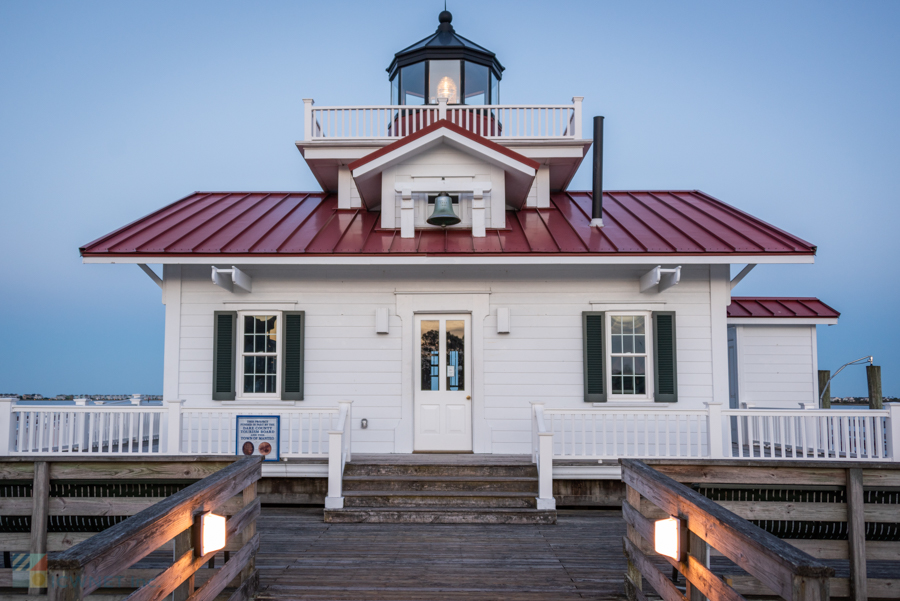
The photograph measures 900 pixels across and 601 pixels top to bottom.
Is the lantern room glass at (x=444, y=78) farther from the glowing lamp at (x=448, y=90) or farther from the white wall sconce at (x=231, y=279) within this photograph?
the white wall sconce at (x=231, y=279)

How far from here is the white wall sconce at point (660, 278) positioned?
29.8 feet

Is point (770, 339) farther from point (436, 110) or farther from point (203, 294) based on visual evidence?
point (203, 294)

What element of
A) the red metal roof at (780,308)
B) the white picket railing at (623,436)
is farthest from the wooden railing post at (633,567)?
the red metal roof at (780,308)

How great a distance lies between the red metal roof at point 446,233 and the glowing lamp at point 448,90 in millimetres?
3033

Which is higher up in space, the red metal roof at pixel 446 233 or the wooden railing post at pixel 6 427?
the red metal roof at pixel 446 233

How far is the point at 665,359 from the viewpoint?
9656mm

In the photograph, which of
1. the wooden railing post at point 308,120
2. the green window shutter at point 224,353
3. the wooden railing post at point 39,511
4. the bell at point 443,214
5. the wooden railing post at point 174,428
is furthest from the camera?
the wooden railing post at point 308,120

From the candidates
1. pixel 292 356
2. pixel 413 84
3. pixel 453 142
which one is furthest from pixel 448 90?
pixel 292 356

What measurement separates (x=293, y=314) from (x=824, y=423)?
303 inches

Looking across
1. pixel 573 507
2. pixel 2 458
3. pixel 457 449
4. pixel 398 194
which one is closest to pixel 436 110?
pixel 398 194

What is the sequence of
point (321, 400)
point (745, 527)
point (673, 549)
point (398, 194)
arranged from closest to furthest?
point (745, 527) < point (673, 549) < point (321, 400) < point (398, 194)

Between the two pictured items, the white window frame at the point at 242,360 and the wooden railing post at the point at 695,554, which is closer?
the wooden railing post at the point at 695,554

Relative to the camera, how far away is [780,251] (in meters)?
9.22

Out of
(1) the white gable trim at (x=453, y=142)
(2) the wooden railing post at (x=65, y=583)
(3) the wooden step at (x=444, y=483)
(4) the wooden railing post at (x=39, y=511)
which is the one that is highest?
(1) the white gable trim at (x=453, y=142)
